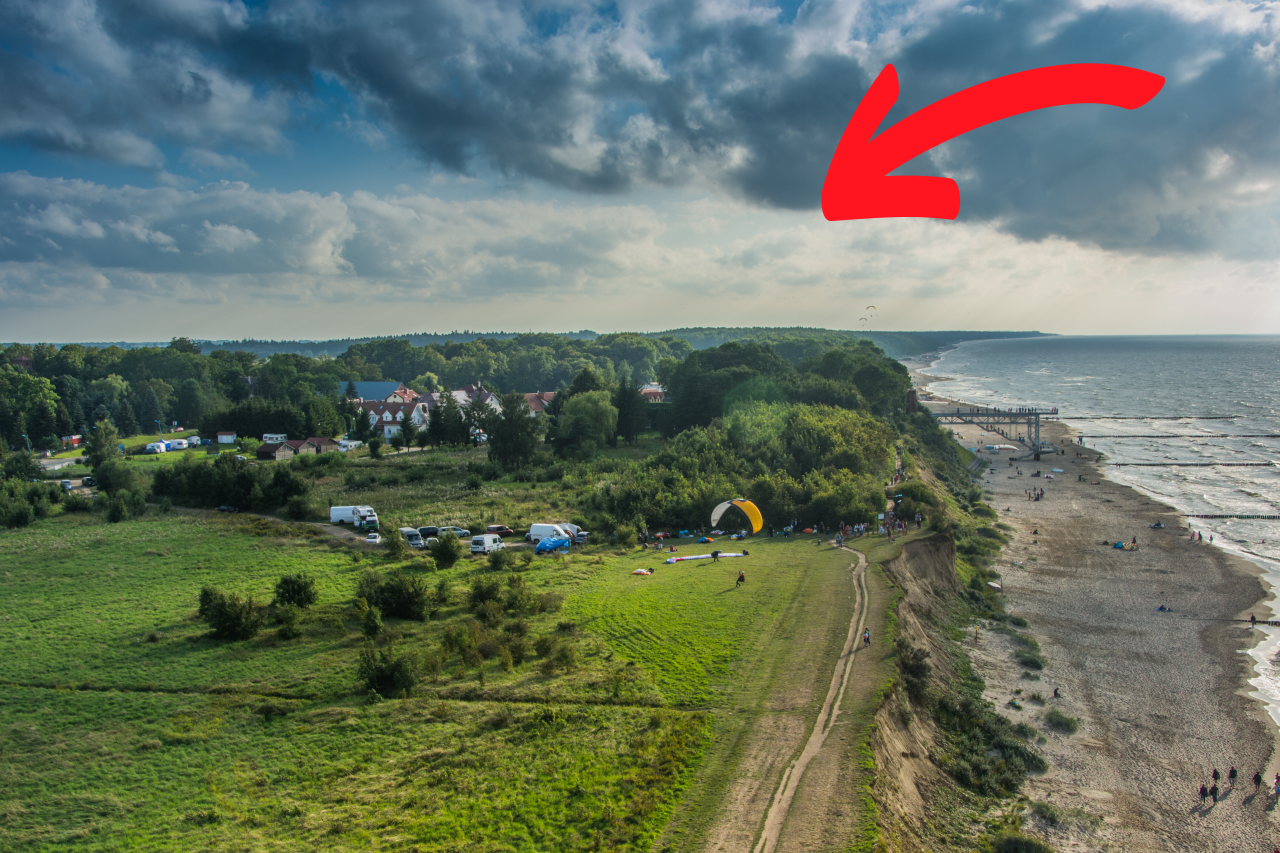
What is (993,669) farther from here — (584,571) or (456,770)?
(456,770)

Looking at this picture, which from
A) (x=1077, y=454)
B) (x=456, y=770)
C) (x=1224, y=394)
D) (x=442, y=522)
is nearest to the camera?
(x=456, y=770)

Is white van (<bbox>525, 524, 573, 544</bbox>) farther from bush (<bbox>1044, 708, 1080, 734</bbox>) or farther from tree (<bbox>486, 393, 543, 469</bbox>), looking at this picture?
bush (<bbox>1044, 708, 1080, 734</bbox>)

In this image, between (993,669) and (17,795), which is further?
(993,669)

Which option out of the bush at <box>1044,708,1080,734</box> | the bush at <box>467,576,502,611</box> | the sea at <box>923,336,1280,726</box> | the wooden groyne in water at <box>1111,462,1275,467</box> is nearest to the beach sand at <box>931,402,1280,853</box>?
the bush at <box>1044,708,1080,734</box>

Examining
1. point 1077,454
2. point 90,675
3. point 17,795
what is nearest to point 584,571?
point 90,675

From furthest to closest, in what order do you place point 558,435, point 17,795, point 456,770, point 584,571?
point 558,435, point 584,571, point 456,770, point 17,795

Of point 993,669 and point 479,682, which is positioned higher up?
point 479,682
